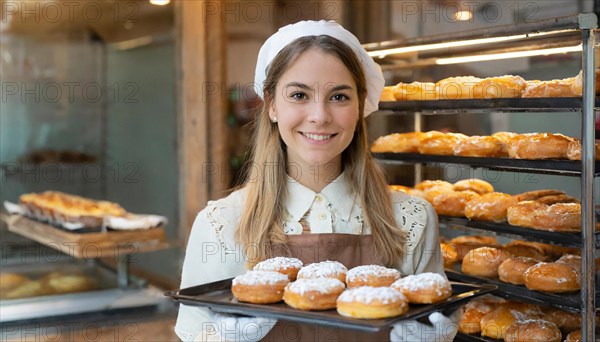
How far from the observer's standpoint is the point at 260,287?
193cm

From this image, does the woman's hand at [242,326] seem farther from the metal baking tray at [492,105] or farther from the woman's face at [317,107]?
the metal baking tray at [492,105]

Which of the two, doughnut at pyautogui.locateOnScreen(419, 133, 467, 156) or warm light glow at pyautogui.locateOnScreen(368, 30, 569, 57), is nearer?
warm light glow at pyautogui.locateOnScreen(368, 30, 569, 57)

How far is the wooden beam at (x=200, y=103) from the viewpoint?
4723 millimetres

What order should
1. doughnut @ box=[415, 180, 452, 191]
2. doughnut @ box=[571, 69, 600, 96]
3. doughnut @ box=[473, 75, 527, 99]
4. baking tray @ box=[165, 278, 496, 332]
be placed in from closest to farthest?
baking tray @ box=[165, 278, 496, 332], doughnut @ box=[571, 69, 600, 96], doughnut @ box=[473, 75, 527, 99], doughnut @ box=[415, 180, 452, 191]

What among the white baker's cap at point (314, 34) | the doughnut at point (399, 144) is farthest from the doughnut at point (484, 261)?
the white baker's cap at point (314, 34)

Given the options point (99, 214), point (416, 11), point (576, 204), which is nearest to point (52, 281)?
point (99, 214)

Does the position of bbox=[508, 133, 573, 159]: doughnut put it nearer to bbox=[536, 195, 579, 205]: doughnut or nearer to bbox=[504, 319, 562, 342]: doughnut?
bbox=[536, 195, 579, 205]: doughnut

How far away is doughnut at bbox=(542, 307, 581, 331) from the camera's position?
9.47 ft

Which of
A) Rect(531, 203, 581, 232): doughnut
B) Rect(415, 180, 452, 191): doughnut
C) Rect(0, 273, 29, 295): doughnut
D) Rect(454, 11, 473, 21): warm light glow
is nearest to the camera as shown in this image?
Answer: Rect(531, 203, 581, 232): doughnut

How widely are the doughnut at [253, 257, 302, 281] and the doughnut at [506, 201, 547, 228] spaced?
3.58 feet

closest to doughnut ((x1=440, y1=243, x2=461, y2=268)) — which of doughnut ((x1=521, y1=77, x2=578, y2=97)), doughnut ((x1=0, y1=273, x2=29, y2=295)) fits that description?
doughnut ((x1=521, y1=77, x2=578, y2=97))

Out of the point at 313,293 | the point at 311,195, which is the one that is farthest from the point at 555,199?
the point at 313,293

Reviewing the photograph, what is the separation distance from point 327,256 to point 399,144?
1.24m

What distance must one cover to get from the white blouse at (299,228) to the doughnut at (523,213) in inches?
21.5
